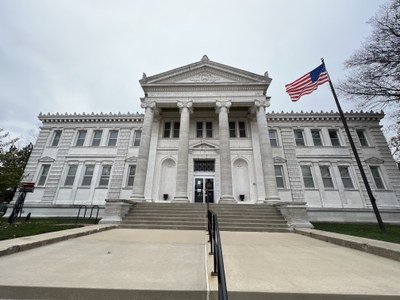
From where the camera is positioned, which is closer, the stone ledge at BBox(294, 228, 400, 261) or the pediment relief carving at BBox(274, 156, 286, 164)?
the stone ledge at BBox(294, 228, 400, 261)

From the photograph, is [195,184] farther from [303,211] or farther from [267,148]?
[303,211]

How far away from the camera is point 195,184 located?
57.2ft

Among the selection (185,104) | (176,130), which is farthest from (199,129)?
(185,104)

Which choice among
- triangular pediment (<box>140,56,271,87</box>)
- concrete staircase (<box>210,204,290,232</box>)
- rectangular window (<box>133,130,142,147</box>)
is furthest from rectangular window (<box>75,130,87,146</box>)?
concrete staircase (<box>210,204,290,232</box>)

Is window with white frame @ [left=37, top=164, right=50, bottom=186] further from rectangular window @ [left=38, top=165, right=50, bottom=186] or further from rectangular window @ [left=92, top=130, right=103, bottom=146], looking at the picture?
rectangular window @ [left=92, top=130, right=103, bottom=146]

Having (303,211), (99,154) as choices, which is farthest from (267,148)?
(99,154)

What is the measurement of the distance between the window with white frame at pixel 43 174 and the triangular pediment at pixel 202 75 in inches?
540

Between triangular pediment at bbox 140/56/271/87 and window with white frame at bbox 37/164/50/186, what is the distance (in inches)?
540

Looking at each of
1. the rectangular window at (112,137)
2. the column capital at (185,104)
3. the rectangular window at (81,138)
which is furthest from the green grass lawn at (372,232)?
the rectangular window at (81,138)

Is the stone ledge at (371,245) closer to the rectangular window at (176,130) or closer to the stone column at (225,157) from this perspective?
the stone column at (225,157)

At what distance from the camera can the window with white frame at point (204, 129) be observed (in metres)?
19.2

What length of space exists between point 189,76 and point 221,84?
3.56 meters

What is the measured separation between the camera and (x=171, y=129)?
1953 cm

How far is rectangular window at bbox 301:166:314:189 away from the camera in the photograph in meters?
17.6
